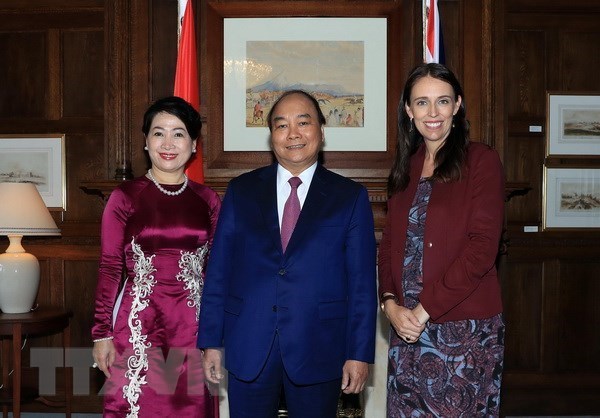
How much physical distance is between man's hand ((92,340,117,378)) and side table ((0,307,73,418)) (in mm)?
1436

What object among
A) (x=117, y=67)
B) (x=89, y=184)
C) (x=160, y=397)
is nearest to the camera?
(x=160, y=397)

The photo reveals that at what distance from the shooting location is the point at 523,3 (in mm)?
4570

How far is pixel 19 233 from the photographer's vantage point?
13.0ft

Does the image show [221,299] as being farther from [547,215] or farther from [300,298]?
[547,215]

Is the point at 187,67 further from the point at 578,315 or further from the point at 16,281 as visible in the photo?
the point at 578,315

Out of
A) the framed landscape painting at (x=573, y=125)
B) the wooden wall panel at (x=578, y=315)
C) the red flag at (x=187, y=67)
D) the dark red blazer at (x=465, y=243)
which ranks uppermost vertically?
the red flag at (x=187, y=67)

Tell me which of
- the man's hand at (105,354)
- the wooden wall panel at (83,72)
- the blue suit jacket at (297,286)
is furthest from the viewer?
the wooden wall panel at (83,72)

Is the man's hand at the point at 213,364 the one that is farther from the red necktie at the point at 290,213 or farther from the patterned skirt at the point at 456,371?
the patterned skirt at the point at 456,371

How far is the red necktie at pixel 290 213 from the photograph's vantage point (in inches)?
89.3

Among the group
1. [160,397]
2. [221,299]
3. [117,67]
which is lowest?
[160,397]

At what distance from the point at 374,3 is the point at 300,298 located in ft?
8.78

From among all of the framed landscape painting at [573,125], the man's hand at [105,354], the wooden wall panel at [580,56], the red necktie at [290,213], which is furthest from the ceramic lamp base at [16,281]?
the wooden wall panel at [580,56]

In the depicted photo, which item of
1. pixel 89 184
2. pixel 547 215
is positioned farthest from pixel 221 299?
pixel 547 215

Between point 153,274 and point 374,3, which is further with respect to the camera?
point 374,3
